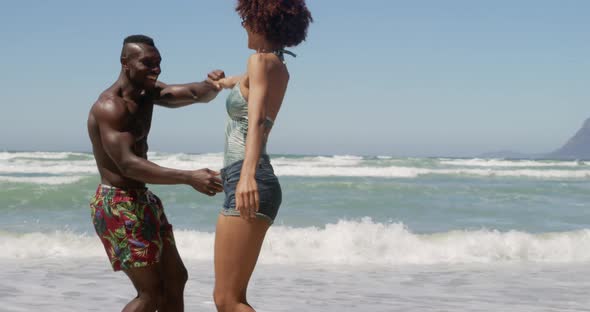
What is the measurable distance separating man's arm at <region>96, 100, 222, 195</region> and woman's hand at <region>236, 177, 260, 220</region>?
26 centimetres

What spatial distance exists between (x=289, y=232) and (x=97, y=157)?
6872mm

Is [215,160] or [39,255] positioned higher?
[39,255]

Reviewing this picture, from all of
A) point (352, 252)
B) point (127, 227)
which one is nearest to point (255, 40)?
point (127, 227)

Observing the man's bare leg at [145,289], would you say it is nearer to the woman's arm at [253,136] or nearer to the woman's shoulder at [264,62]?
the woman's arm at [253,136]

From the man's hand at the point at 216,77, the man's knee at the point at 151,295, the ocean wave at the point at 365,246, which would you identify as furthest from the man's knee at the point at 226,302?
the ocean wave at the point at 365,246

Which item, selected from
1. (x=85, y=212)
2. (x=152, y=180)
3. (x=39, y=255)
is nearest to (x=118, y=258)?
(x=152, y=180)

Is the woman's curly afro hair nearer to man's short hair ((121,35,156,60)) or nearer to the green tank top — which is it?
the green tank top

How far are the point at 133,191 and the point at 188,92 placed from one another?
0.56 metres

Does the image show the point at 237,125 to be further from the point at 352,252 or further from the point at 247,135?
the point at 352,252

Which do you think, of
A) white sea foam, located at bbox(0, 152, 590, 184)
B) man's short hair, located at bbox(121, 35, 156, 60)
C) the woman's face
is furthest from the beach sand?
white sea foam, located at bbox(0, 152, 590, 184)

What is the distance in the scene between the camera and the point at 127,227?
10.5 feet

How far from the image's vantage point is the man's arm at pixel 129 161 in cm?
296

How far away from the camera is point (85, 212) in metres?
12.9

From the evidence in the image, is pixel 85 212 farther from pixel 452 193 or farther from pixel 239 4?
pixel 239 4
